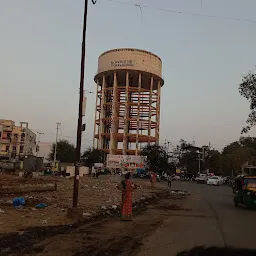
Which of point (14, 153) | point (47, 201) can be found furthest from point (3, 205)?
point (14, 153)

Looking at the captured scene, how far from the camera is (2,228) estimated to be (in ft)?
31.2


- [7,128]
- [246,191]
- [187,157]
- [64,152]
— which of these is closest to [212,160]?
[187,157]

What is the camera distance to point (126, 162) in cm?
6225

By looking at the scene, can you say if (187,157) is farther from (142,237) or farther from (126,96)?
(142,237)

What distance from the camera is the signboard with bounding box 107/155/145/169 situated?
200 ft

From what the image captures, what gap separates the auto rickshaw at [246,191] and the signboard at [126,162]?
4190 cm

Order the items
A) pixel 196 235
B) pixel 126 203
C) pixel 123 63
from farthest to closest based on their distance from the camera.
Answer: pixel 123 63, pixel 126 203, pixel 196 235

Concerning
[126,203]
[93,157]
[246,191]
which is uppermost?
[93,157]

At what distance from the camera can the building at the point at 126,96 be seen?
71000 mm

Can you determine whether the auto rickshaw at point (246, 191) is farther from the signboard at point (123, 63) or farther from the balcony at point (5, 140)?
the balcony at point (5, 140)

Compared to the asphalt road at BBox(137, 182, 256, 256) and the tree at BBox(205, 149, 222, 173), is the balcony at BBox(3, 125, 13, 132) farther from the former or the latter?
the asphalt road at BBox(137, 182, 256, 256)

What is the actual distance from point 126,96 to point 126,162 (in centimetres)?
1531

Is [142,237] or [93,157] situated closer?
[142,237]

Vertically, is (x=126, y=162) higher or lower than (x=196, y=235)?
higher
